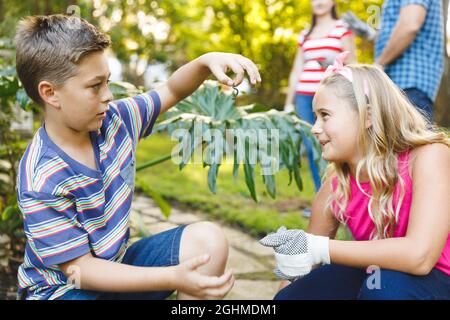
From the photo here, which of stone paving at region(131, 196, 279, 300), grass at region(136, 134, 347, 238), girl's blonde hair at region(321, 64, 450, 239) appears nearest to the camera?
girl's blonde hair at region(321, 64, 450, 239)

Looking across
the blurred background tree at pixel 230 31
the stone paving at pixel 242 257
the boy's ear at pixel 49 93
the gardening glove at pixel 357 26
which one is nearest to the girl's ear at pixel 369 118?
the boy's ear at pixel 49 93

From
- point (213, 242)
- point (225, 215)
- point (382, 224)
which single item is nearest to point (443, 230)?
point (382, 224)

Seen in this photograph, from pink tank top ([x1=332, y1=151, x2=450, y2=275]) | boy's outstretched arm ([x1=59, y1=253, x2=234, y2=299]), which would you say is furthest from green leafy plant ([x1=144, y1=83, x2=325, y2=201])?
boy's outstretched arm ([x1=59, y1=253, x2=234, y2=299])

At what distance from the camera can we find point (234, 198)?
160 inches

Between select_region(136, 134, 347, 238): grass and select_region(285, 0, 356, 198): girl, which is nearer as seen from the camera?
select_region(285, 0, 356, 198): girl

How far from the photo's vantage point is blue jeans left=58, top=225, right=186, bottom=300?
1.44m

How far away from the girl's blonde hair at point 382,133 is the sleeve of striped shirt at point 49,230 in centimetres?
77

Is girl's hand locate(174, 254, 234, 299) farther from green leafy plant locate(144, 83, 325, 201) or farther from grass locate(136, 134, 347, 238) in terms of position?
grass locate(136, 134, 347, 238)

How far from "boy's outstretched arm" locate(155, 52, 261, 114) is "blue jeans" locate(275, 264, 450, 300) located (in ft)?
1.94

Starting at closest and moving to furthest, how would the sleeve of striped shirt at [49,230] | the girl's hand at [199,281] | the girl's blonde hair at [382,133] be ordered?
the girl's hand at [199,281] < the sleeve of striped shirt at [49,230] < the girl's blonde hair at [382,133]

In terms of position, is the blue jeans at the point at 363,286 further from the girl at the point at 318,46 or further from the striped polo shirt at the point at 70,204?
the girl at the point at 318,46

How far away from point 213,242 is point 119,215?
0.26 meters

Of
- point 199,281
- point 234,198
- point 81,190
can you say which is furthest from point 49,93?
point 234,198

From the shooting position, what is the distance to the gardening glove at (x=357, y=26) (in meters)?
3.17
